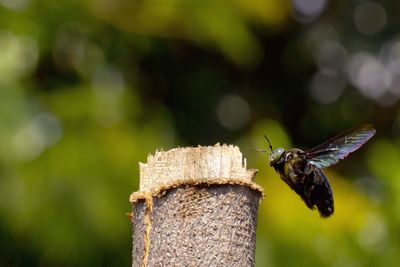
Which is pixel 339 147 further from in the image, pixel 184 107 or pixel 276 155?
pixel 184 107

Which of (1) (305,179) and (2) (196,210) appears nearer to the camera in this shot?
(2) (196,210)

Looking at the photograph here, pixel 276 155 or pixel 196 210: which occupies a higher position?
pixel 276 155

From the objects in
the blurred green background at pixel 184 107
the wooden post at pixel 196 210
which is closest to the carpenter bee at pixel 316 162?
the wooden post at pixel 196 210

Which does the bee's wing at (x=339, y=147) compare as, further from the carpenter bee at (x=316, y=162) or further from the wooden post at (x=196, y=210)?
the wooden post at (x=196, y=210)

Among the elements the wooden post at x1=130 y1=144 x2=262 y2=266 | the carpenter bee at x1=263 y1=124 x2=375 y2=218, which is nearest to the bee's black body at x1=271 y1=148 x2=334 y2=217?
the carpenter bee at x1=263 y1=124 x2=375 y2=218

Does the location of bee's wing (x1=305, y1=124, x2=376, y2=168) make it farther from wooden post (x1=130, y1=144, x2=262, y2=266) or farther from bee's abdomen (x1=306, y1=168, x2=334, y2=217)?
wooden post (x1=130, y1=144, x2=262, y2=266)

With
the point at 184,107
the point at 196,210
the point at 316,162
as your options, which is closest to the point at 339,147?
the point at 316,162

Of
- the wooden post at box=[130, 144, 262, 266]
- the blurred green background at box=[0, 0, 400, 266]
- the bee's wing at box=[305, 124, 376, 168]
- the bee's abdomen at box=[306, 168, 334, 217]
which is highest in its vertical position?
the blurred green background at box=[0, 0, 400, 266]

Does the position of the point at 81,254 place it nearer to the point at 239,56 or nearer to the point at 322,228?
the point at 322,228
